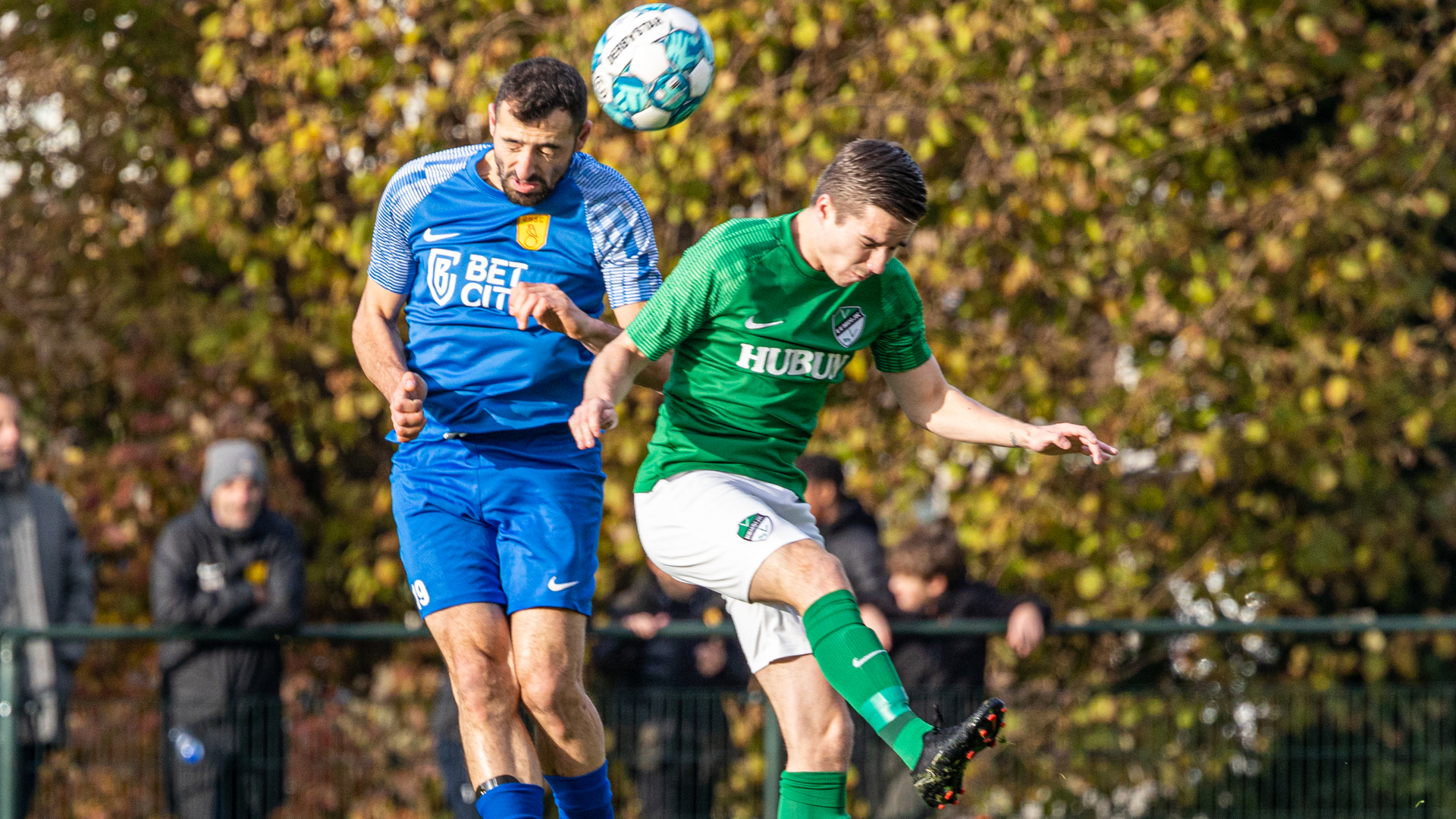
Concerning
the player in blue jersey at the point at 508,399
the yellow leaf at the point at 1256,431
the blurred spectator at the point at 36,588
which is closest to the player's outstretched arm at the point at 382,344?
the player in blue jersey at the point at 508,399

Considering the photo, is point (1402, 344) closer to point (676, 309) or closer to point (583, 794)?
point (676, 309)

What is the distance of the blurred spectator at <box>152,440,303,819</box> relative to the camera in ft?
21.7

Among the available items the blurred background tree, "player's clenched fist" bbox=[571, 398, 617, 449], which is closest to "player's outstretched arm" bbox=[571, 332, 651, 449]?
"player's clenched fist" bbox=[571, 398, 617, 449]

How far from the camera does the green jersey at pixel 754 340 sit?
14.3ft

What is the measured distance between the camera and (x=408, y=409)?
4188 mm

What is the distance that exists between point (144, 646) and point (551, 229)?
17.4 ft

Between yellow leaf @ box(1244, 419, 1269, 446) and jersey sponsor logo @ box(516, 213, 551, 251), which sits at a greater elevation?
jersey sponsor logo @ box(516, 213, 551, 251)

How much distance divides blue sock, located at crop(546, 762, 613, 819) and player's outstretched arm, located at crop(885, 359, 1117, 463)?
58.2 inches

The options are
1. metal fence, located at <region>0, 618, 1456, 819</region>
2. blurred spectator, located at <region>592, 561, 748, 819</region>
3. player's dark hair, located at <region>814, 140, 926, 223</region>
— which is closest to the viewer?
player's dark hair, located at <region>814, 140, 926, 223</region>

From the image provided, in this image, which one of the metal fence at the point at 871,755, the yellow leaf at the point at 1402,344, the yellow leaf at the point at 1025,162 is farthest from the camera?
the yellow leaf at the point at 1402,344

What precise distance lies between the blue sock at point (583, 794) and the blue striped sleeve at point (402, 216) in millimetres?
1576

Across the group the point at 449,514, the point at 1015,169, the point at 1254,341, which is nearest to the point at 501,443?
the point at 449,514

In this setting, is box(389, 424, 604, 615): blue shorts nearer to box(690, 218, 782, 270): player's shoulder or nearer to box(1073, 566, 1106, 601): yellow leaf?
box(690, 218, 782, 270): player's shoulder

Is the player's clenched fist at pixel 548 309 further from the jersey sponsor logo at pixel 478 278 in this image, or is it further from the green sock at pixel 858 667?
the green sock at pixel 858 667
